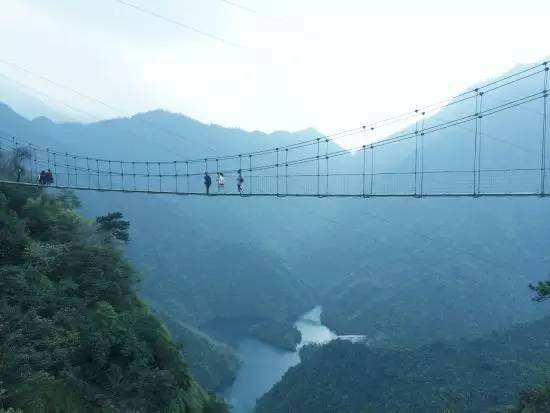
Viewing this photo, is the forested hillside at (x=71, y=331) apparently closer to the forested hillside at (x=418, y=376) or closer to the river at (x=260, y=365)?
the forested hillside at (x=418, y=376)

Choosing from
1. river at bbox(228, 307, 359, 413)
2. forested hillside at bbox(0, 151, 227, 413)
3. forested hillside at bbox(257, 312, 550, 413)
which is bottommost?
river at bbox(228, 307, 359, 413)

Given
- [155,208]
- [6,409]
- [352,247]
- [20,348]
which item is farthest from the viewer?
[352,247]

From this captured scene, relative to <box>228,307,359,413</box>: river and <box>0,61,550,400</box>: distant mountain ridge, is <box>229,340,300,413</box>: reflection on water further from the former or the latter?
<box>0,61,550,400</box>: distant mountain ridge

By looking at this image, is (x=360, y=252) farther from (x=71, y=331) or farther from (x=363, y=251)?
(x=71, y=331)

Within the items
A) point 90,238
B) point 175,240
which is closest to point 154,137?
point 175,240

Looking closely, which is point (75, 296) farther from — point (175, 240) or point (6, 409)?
point (175, 240)

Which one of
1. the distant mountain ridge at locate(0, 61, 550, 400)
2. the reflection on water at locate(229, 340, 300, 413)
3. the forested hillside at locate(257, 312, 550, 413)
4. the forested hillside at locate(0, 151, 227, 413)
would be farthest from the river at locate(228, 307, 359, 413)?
the forested hillside at locate(0, 151, 227, 413)

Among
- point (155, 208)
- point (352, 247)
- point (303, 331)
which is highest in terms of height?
point (155, 208)

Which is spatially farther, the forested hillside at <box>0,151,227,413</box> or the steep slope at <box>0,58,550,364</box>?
the steep slope at <box>0,58,550,364</box>
